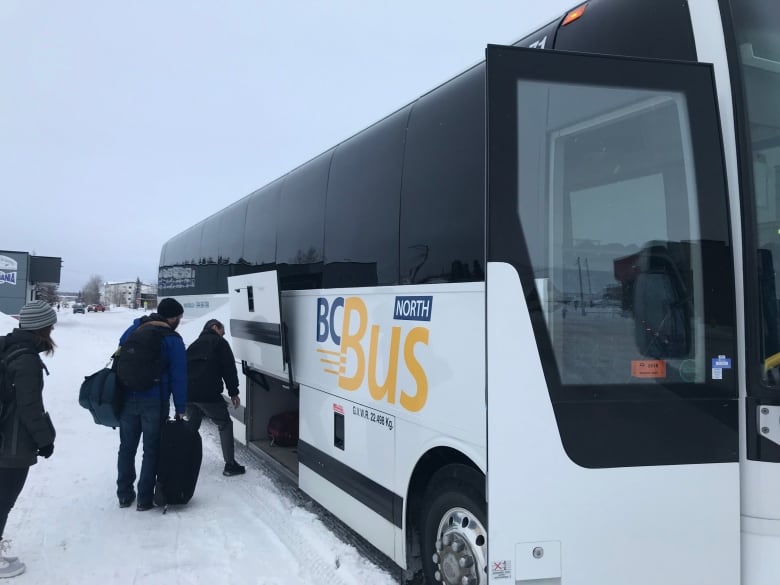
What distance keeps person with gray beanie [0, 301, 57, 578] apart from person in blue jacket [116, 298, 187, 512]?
139cm

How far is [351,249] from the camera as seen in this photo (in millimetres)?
4730

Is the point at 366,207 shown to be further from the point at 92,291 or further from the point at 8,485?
the point at 92,291

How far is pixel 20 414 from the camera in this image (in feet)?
13.0

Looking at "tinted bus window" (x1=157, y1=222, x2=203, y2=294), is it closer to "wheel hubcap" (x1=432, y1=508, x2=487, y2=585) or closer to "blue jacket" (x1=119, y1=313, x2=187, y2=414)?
"blue jacket" (x1=119, y1=313, x2=187, y2=414)

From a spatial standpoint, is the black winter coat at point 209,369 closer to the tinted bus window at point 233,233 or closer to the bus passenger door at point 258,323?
the bus passenger door at point 258,323

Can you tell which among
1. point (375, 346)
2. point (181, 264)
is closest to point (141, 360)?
point (375, 346)

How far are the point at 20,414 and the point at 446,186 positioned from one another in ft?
10.5

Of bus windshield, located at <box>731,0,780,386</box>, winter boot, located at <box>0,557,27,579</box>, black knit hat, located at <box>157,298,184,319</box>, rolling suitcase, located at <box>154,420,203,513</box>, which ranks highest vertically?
bus windshield, located at <box>731,0,780,386</box>

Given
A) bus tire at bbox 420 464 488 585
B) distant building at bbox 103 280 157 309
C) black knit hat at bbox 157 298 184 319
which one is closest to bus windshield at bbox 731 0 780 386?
bus tire at bbox 420 464 488 585

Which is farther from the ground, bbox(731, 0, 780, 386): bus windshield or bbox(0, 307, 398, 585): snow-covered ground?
bbox(731, 0, 780, 386): bus windshield

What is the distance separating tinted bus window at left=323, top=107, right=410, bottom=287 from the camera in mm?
4199

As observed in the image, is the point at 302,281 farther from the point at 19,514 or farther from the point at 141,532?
the point at 19,514

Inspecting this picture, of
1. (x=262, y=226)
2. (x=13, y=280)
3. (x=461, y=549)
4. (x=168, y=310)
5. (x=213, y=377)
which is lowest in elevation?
(x=461, y=549)

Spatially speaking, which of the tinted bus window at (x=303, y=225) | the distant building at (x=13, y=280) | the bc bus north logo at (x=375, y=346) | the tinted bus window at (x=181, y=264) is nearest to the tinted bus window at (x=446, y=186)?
the bc bus north logo at (x=375, y=346)
